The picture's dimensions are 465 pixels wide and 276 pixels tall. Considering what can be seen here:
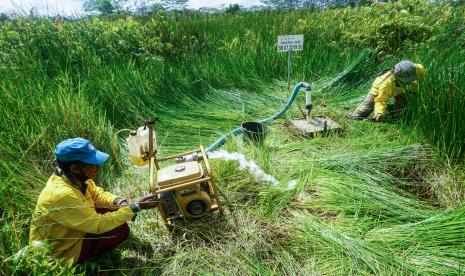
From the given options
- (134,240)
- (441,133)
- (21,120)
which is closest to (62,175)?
(134,240)

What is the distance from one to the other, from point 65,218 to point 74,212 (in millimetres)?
52

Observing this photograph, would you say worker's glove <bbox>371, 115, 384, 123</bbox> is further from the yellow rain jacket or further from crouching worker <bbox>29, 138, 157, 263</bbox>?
crouching worker <bbox>29, 138, 157, 263</bbox>

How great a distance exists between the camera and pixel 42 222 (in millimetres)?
1721

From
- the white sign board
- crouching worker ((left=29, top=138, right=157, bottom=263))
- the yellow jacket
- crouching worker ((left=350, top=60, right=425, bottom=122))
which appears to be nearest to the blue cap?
crouching worker ((left=29, top=138, right=157, bottom=263))

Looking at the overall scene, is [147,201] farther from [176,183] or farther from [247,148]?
[247,148]

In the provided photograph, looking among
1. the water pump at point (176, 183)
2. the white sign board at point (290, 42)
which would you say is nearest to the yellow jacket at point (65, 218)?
the water pump at point (176, 183)

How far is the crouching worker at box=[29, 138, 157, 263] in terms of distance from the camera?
5.55 ft

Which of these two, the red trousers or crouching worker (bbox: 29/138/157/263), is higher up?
crouching worker (bbox: 29/138/157/263)

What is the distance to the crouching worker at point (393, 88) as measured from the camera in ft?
10.7

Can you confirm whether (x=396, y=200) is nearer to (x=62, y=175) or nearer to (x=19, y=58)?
(x=62, y=175)

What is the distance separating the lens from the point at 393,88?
3541 millimetres

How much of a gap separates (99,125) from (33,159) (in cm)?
63

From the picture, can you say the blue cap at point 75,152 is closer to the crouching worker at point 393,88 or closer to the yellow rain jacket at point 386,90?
the crouching worker at point 393,88

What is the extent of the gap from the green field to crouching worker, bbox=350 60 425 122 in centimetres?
18
